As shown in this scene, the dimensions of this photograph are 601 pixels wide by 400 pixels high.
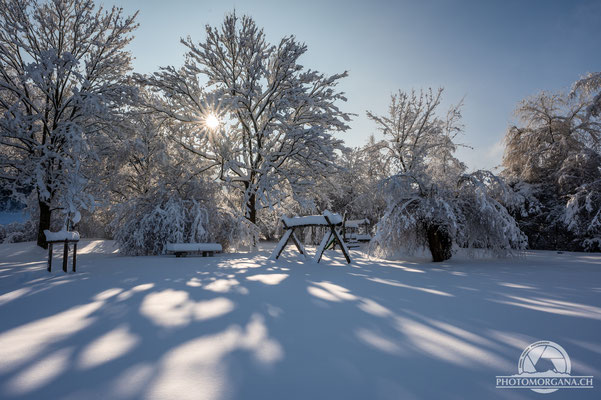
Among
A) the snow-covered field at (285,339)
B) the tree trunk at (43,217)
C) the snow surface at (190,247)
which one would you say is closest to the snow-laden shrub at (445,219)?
the snow-covered field at (285,339)

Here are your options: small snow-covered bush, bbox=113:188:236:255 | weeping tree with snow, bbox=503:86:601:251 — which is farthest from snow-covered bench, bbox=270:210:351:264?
weeping tree with snow, bbox=503:86:601:251

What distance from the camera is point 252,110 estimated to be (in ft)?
42.7

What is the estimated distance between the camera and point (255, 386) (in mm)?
1543

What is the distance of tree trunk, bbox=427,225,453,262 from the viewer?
752 centimetres

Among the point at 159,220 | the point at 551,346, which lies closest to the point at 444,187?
the point at 551,346

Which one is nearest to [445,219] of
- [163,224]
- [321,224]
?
[321,224]

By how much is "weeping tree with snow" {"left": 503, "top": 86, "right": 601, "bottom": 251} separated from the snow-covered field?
362 inches

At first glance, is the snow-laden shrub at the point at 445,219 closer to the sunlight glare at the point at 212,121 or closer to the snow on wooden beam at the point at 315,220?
the snow on wooden beam at the point at 315,220

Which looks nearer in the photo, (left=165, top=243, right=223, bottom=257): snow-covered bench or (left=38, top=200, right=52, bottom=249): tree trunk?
(left=165, top=243, right=223, bottom=257): snow-covered bench

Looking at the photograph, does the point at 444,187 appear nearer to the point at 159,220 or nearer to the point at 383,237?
the point at 383,237

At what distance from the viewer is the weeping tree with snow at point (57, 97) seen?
869 centimetres

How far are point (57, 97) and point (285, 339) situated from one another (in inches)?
503

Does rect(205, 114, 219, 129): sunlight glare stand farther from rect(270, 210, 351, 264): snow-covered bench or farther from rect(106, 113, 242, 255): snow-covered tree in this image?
rect(270, 210, 351, 264): snow-covered bench

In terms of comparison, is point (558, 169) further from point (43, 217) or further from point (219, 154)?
point (43, 217)
